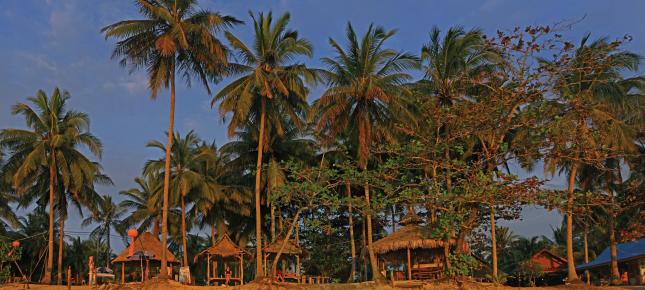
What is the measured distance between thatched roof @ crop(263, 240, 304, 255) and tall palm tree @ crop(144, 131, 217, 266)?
6.73 meters

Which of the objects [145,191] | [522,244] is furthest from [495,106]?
[522,244]

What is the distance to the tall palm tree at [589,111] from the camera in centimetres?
1842

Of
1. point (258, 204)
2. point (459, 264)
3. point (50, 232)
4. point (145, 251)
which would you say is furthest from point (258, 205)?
point (50, 232)

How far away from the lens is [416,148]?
802 inches

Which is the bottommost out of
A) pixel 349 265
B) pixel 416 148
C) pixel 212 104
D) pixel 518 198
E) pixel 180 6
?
pixel 349 265

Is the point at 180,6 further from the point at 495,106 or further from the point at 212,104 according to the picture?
the point at 495,106

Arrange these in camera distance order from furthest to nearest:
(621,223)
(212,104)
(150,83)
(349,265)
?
(349,265) → (621,223) → (212,104) → (150,83)

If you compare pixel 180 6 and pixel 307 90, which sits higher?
pixel 180 6

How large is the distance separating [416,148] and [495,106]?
3.09m

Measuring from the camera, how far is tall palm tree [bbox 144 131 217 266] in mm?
29922

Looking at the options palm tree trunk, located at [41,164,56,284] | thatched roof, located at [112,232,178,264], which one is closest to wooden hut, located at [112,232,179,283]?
thatched roof, located at [112,232,178,264]

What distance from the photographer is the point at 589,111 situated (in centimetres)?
1931

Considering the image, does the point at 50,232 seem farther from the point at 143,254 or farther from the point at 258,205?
the point at 258,205

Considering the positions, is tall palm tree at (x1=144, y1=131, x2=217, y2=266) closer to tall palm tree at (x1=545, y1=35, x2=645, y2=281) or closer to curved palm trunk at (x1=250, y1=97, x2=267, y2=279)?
curved palm trunk at (x1=250, y1=97, x2=267, y2=279)
